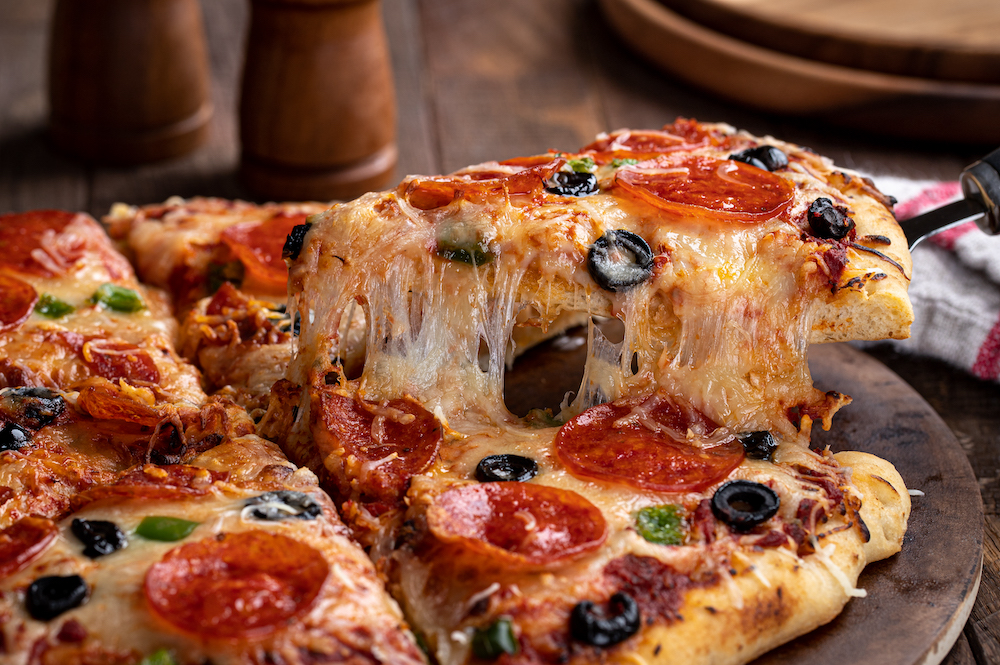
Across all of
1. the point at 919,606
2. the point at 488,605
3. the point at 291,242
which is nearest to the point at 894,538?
the point at 919,606

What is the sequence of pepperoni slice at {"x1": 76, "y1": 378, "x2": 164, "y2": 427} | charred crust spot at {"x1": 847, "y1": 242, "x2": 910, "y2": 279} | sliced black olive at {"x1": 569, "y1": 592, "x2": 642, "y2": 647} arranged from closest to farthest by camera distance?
sliced black olive at {"x1": 569, "y1": 592, "x2": 642, "y2": 647}
pepperoni slice at {"x1": 76, "y1": 378, "x2": 164, "y2": 427}
charred crust spot at {"x1": 847, "y1": 242, "x2": 910, "y2": 279}

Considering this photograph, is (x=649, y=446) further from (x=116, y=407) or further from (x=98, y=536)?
(x=116, y=407)

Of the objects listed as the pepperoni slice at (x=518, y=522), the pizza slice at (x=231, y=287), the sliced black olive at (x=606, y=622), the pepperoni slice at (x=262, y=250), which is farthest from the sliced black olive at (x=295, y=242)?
the sliced black olive at (x=606, y=622)

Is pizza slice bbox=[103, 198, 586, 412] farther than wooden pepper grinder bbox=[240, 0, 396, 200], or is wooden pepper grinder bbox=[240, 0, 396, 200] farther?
wooden pepper grinder bbox=[240, 0, 396, 200]

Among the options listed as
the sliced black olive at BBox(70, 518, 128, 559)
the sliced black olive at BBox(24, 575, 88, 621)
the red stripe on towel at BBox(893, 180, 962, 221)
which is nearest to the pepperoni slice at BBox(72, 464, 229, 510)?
the sliced black olive at BBox(70, 518, 128, 559)

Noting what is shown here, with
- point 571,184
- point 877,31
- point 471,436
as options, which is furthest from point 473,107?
point 471,436

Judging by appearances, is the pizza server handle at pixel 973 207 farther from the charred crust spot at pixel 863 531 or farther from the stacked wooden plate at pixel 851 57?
the stacked wooden plate at pixel 851 57

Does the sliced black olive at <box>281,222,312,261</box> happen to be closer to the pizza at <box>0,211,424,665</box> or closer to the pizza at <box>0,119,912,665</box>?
the pizza at <box>0,119,912,665</box>
